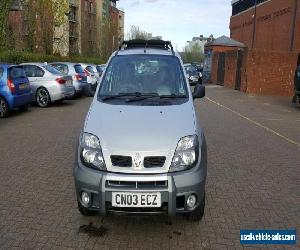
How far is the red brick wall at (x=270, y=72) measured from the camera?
20.9 m

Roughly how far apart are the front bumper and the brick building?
50.4 feet

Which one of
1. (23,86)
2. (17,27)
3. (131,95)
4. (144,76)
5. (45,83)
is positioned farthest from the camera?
(17,27)

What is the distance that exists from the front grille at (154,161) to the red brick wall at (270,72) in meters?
18.8

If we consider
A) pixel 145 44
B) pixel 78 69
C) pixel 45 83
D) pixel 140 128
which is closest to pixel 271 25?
pixel 78 69

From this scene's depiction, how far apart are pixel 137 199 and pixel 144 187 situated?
135mm

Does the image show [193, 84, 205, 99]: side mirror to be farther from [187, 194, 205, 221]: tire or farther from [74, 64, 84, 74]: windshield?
[74, 64, 84, 74]: windshield

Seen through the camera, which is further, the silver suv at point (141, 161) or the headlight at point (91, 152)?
the headlight at point (91, 152)

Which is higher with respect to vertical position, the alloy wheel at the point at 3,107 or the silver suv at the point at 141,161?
the silver suv at the point at 141,161

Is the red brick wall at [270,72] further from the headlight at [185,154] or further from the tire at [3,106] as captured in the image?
the headlight at [185,154]

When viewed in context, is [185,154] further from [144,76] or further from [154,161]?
[144,76]

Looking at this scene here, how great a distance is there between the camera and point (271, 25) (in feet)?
131

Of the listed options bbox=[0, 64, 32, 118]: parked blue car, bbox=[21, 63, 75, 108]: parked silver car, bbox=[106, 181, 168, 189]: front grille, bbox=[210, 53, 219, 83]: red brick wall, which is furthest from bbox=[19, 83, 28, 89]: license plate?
bbox=[210, 53, 219, 83]: red brick wall

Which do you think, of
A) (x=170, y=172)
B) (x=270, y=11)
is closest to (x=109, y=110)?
(x=170, y=172)

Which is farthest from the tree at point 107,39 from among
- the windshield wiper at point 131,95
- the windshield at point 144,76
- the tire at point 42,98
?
the windshield wiper at point 131,95
